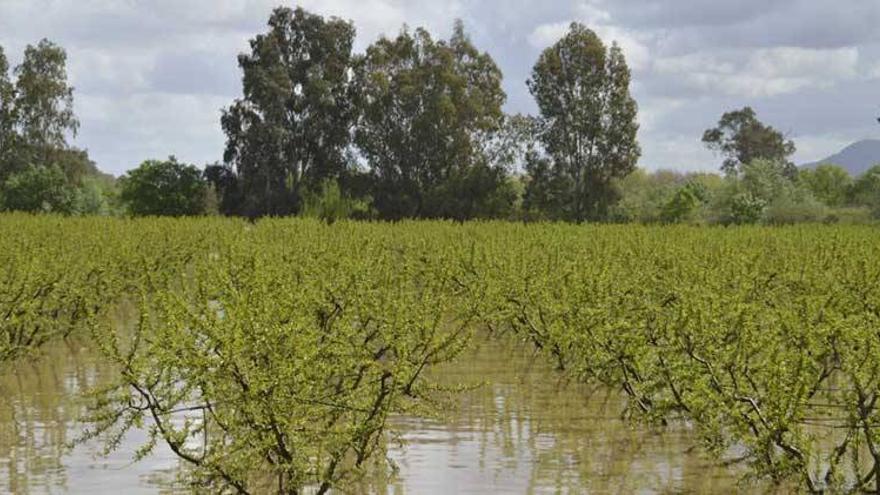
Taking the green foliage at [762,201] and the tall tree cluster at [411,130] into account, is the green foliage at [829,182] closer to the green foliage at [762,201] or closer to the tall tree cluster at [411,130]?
the green foliage at [762,201]

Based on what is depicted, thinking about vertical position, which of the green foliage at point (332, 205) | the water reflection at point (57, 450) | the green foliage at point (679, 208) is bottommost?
the water reflection at point (57, 450)

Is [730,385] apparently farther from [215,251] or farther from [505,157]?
[505,157]

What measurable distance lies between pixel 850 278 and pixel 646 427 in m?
6.45

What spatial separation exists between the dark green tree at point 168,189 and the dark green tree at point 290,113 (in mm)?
3287

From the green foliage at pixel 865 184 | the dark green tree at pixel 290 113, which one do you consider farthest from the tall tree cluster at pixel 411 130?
the green foliage at pixel 865 184

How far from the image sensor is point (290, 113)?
2598 inches

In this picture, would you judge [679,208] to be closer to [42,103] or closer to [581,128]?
[581,128]

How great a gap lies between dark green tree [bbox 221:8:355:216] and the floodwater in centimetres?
4876

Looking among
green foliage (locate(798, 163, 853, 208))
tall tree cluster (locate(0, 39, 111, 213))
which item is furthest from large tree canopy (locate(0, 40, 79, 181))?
green foliage (locate(798, 163, 853, 208))

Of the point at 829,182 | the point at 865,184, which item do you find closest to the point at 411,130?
the point at 865,184

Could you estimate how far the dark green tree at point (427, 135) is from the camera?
203 ft

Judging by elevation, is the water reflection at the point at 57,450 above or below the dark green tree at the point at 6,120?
below

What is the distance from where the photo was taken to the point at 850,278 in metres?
17.4

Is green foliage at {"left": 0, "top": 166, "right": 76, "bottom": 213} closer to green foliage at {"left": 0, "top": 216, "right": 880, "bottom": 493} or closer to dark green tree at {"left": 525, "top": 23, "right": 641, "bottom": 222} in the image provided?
dark green tree at {"left": 525, "top": 23, "right": 641, "bottom": 222}
